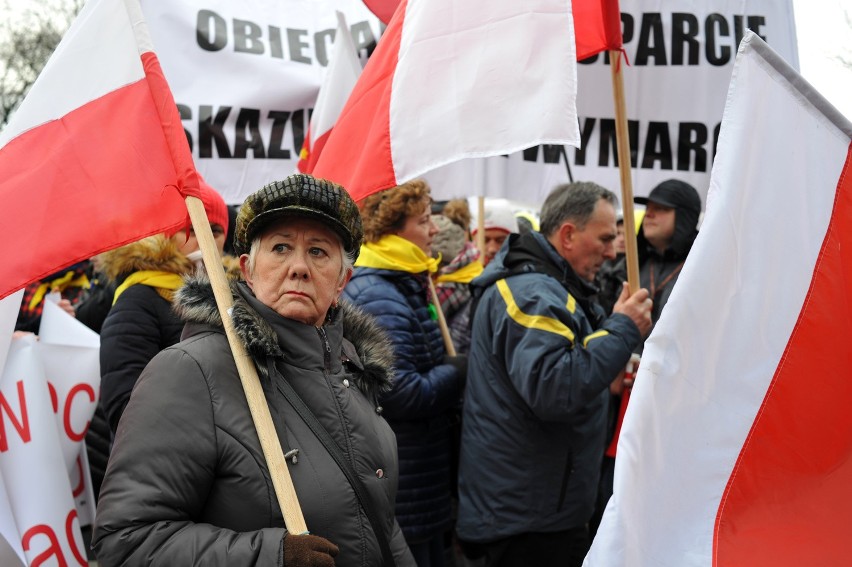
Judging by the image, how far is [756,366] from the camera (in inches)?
92.0

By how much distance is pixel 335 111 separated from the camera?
4.79 metres

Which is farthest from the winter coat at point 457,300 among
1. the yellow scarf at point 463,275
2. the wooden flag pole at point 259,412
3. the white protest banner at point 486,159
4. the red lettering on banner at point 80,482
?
the wooden flag pole at point 259,412

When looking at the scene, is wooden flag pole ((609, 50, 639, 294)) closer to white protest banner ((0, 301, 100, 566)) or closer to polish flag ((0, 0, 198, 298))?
polish flag ((0, 0, 198, 298))

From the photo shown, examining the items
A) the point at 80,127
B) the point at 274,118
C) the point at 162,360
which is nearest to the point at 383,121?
the point at 80,127

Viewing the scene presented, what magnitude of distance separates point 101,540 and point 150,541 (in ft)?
0.40

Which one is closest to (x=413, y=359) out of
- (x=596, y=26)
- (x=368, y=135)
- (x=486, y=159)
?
(x=368, y=135)

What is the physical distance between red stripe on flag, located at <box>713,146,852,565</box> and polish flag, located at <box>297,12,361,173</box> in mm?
2859

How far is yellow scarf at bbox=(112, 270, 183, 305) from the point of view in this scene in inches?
142

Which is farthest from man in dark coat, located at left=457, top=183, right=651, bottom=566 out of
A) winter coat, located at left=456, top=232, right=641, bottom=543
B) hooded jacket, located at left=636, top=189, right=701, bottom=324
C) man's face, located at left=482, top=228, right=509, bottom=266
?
man's face, located at left=482, top=228, right=509, bottom=266

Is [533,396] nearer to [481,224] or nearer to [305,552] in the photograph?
[305,552]

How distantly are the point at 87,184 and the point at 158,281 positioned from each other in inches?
40.9

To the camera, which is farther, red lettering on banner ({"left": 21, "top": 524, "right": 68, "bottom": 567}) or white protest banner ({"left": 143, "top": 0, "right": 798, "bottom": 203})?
white protest banner ({"left": 143, "top": 0, "right": 798, "bottom": 203})

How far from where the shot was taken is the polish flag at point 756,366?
222cm

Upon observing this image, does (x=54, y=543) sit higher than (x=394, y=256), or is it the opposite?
(x=394, y=256)
